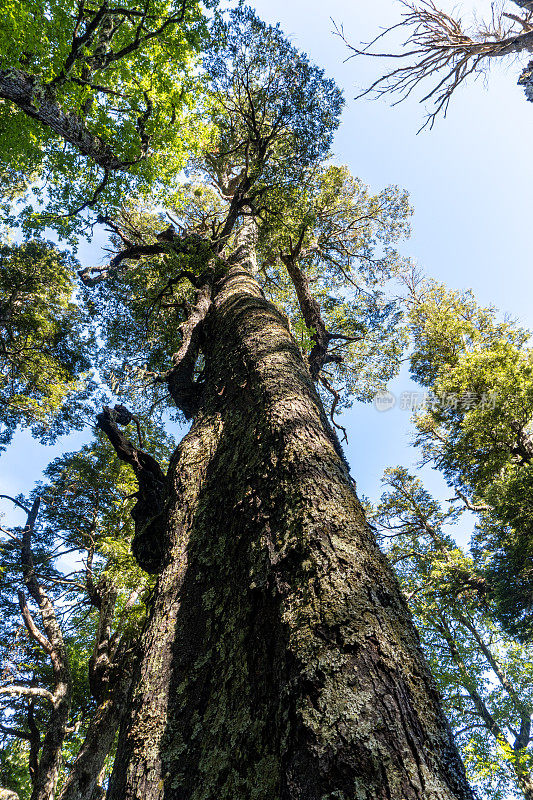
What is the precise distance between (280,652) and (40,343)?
12629 millimetres

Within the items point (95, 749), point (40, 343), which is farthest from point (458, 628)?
point (40, 343)

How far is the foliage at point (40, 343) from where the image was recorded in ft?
37.4

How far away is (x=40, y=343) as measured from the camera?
11688 mm

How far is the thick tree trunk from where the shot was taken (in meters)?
1.10

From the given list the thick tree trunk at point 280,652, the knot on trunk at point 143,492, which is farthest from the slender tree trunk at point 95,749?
the thick tree trunk at point 280,652

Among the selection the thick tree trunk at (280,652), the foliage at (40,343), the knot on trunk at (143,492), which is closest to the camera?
the thick tree trunk at (280,652)

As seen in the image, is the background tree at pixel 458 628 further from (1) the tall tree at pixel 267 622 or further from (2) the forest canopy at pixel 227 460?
(1) the tall tree at pixel 267 622

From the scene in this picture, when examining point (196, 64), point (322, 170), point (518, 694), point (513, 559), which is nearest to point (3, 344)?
point (196, 64)

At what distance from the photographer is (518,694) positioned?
13055 millimetres

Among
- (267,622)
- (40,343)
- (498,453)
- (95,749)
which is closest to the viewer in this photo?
(267,622)

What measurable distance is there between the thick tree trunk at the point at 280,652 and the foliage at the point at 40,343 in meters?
10.8

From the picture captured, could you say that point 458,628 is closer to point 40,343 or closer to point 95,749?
point 95,749

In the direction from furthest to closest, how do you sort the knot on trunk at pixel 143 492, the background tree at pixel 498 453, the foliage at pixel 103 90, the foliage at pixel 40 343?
1. the foliage at pixel 40 343
2. the background tree at pixel 498 453
3. the foliage at pixel 103 90
4. the knot on trunk at pixel 143 492

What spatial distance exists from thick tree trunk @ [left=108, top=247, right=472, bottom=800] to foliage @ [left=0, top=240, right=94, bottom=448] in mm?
10764
